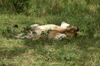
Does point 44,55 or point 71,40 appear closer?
Result: point 44,55

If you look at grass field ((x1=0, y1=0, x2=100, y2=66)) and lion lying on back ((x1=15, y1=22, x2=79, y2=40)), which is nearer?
grass field ((x1=0, y1=0, x2=100, y2=66))

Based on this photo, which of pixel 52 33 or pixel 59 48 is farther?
pixel 52 33

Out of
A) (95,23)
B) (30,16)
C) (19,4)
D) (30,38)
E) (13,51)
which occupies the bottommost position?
(13,51)

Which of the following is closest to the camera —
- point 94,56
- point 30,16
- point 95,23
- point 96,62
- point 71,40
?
point 96,62

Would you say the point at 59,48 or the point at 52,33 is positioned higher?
the point at 52,33

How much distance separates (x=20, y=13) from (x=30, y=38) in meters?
3.83

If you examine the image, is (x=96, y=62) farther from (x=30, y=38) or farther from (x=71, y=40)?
(x=30, y=38)

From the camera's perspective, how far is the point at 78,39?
17.6 feet

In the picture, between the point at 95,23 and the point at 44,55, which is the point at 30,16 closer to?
the point at 95,23

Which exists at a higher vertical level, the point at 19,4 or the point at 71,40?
the point at 19,4

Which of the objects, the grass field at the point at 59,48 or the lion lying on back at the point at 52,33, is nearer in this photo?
the grass field at the point at 59,48

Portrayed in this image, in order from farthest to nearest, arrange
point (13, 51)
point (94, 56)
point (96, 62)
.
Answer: point (13, 51)
point (94, 56)
point (96, 62)

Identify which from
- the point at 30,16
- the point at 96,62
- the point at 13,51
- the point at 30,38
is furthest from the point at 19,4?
the point at 96,62

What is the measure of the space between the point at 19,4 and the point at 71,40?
4763 mm
